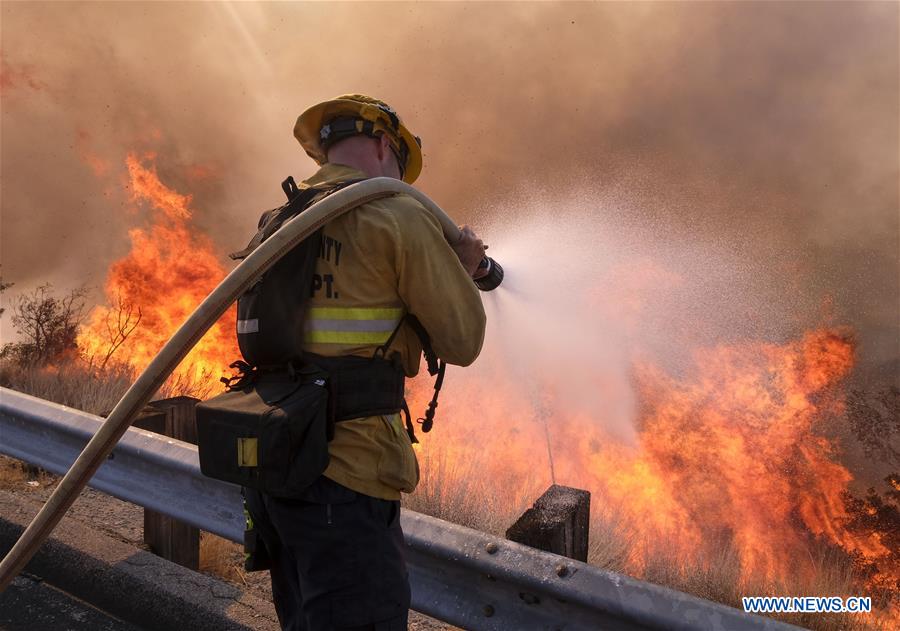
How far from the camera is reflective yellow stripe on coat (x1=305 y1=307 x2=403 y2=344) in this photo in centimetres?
177

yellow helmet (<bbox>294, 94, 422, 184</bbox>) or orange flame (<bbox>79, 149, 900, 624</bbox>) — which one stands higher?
yellow helmet (<bbox>294, 94, 422, 184</bbox>)

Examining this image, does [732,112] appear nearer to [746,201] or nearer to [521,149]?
[746,201]

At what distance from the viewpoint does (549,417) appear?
952 centimetres

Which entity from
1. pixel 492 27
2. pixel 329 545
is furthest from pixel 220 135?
pixel 329 545

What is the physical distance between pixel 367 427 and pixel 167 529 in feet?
5.57

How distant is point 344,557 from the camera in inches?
66.2

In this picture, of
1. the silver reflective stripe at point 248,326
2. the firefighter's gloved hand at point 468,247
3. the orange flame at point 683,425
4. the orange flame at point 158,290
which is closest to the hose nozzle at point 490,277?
the firefighter's gloved hand at point 468,247

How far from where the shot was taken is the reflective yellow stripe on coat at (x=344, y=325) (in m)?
1.77

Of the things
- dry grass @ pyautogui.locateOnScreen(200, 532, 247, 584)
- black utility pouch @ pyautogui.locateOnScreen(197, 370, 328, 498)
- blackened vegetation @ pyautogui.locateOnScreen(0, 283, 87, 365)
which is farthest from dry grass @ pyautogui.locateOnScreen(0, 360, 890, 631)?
blackened vegetation @ pyautogui.locateOnScreen(0, 283, 87, 365)

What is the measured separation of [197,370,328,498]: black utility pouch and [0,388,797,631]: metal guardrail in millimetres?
596

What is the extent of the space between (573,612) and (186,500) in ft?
4.82

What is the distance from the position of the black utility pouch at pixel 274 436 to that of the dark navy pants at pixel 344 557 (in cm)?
8

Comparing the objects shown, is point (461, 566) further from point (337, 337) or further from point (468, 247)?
point (468, 247)

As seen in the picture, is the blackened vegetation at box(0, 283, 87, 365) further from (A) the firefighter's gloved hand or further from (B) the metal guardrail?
(A) the firefighter's gloved hand
